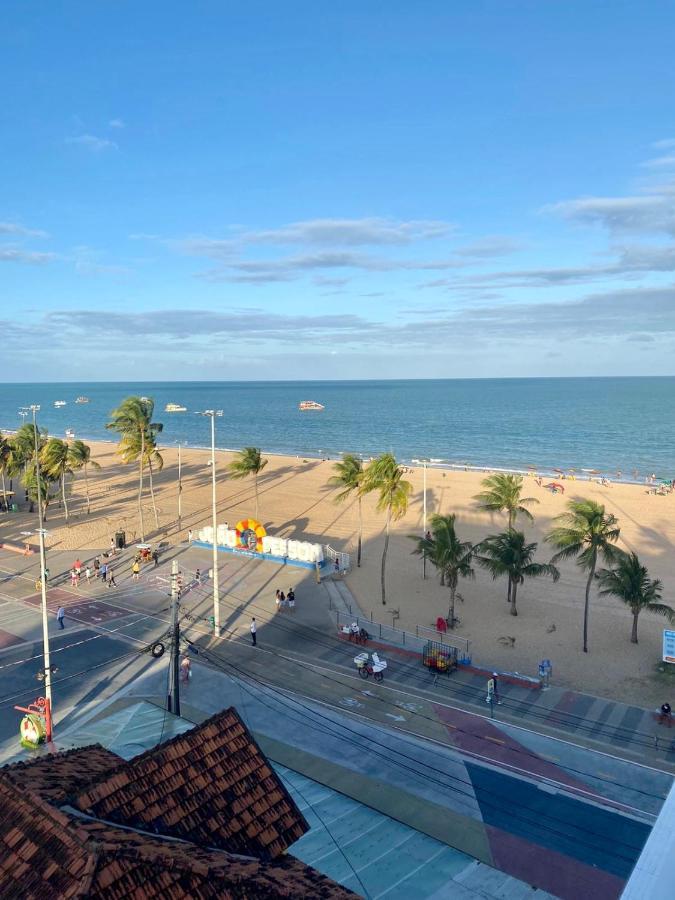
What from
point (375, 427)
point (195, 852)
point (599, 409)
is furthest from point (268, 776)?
point (599, 409)

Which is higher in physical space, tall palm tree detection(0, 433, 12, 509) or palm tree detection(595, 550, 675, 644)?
tall palm tree detection(0, 433, 12, 509)

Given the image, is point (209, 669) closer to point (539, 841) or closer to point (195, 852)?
point (539, 841)

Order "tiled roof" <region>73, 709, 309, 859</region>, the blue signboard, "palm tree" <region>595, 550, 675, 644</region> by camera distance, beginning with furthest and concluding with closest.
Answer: "palm tree" <region>595, 550, 675, 644</region> < the blue signboard < "tiled roof" <region>73, 709, 309, 859</region>

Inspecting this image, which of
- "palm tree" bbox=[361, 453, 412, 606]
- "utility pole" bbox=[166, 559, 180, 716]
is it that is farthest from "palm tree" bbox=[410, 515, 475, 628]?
"utility pole" bbox=[166, 559, 180, 716]

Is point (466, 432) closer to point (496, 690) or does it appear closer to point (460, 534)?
point (460, 534)

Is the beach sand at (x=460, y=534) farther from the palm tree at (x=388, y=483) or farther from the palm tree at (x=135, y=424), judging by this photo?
the palm tree at (x=135, y=424)

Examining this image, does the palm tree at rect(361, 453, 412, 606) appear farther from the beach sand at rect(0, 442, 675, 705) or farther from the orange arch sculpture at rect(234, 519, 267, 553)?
the orange arch sculpture at rect(234, 519, 267, 553)

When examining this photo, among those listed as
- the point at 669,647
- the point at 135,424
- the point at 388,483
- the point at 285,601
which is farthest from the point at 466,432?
the point at 669,647

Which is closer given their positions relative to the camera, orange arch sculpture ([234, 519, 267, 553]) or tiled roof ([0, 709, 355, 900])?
tiled roof ([0, 709, 355, 900])
